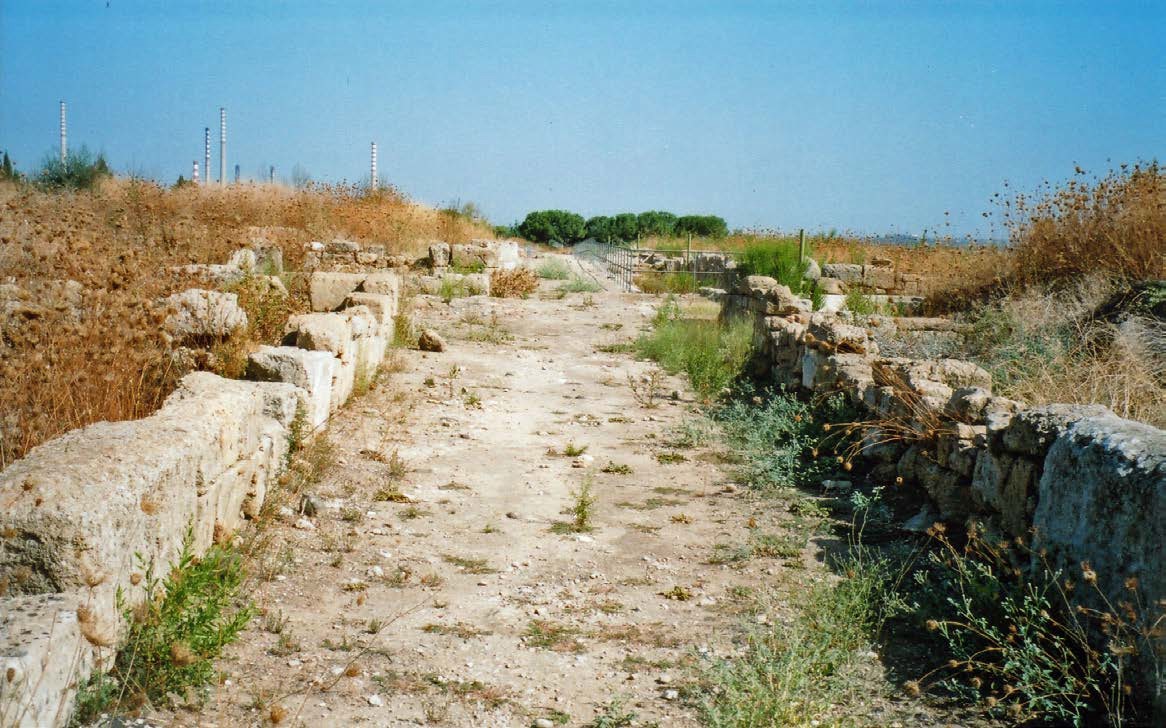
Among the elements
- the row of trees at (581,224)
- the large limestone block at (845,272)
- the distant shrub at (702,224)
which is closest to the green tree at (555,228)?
the row of trees at (581,224)

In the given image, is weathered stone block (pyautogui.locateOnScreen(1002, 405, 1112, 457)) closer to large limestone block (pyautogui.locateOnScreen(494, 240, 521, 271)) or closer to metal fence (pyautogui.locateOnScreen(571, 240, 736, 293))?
metal fence (pyautogui.locateOnScreen(571, 240, 736, 293))

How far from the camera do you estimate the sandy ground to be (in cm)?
348

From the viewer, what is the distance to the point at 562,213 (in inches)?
1925

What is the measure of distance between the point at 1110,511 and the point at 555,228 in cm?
4553

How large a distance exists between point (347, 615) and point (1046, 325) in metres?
7.10

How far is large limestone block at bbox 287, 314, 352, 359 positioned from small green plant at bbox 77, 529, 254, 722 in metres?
3.46

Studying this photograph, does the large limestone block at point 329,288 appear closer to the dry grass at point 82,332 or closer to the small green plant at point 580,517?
the dry grass at point 82,332

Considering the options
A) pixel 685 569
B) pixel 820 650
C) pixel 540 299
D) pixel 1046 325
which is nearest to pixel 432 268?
pixel 540 299

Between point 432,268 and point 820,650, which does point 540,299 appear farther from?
point 820,650

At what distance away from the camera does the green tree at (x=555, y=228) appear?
158 feet

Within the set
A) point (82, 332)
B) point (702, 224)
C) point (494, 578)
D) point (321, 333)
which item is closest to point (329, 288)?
point (321, 333)

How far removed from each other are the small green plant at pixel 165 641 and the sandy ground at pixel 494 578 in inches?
6.2

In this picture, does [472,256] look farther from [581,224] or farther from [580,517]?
[581,224]

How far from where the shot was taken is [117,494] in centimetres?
310
